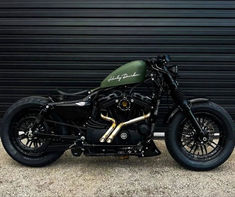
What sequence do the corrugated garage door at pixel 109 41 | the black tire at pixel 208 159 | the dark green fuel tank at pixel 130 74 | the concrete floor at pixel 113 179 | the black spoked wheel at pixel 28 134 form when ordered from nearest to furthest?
the concrete floor at pixel 113 179, the dark green fuel tank at pixel 130 74, the black tire at pixel 208 159, the black spoked wheel at pixel 28 134, the corrugated garage door at pixel 109 41

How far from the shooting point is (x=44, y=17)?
4285 mm

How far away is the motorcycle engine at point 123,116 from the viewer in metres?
3.45

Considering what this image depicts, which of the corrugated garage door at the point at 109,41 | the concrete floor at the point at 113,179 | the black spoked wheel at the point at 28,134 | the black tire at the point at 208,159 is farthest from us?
the corrugated garage door at the point at 109,41

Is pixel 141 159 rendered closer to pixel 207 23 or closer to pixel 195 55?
pixel 195 55

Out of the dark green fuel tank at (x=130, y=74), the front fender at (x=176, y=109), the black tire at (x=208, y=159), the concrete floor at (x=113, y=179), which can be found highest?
the dark green fuel tank at (x=130, y=74)

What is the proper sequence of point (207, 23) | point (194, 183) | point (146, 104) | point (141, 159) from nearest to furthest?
point (194, 183), point (146, 104), point (141, 159), point (207, 23)

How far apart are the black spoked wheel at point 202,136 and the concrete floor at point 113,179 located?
0.73 feet

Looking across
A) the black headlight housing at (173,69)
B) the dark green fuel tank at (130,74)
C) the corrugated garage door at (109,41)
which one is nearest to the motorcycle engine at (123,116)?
the dark green fuel tank at (130,74)

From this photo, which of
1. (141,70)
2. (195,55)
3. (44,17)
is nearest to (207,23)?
(195,55)

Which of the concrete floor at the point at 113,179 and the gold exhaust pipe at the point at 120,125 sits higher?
the gold exhaust pipe at the point at 120,125

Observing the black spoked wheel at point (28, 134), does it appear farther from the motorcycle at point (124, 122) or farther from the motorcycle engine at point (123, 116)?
the motorcycle engine at point (123, 116)

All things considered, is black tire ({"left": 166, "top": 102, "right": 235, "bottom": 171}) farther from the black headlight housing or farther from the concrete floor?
the black headlight housing

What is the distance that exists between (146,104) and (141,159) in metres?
0.84

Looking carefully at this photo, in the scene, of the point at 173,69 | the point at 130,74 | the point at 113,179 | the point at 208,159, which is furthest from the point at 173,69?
the point at 113,179
